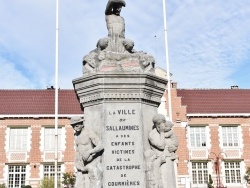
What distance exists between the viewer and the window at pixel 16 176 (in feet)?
137

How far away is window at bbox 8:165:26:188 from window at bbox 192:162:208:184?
1812cm

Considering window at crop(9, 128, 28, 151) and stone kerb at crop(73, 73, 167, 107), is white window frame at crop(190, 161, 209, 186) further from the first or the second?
stone kerb at crop(73, 73, 167, 107)

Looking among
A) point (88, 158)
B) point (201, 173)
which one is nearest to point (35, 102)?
point (201, 173)

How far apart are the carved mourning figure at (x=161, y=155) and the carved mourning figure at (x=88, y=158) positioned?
3.06 feet

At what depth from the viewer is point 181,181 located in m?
42.7

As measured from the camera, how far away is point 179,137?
43531mm

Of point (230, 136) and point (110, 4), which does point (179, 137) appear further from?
point (110, 4)

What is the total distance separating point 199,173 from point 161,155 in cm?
3759

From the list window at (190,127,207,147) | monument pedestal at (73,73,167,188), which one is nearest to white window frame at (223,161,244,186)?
window at (190,127,207,147)

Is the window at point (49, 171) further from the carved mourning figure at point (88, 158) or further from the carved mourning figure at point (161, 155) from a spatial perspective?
the carved mourning figure at point (161, 155)

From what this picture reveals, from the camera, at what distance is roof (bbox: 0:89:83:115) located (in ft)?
140

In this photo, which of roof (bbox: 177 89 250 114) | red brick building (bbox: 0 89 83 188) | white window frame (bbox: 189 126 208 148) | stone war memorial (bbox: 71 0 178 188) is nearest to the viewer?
stone war memorial (bbox: 71 0 178 188)

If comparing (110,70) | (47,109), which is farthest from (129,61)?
(47,109)

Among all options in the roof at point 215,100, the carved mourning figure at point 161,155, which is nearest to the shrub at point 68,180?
the roof at point 215,100
